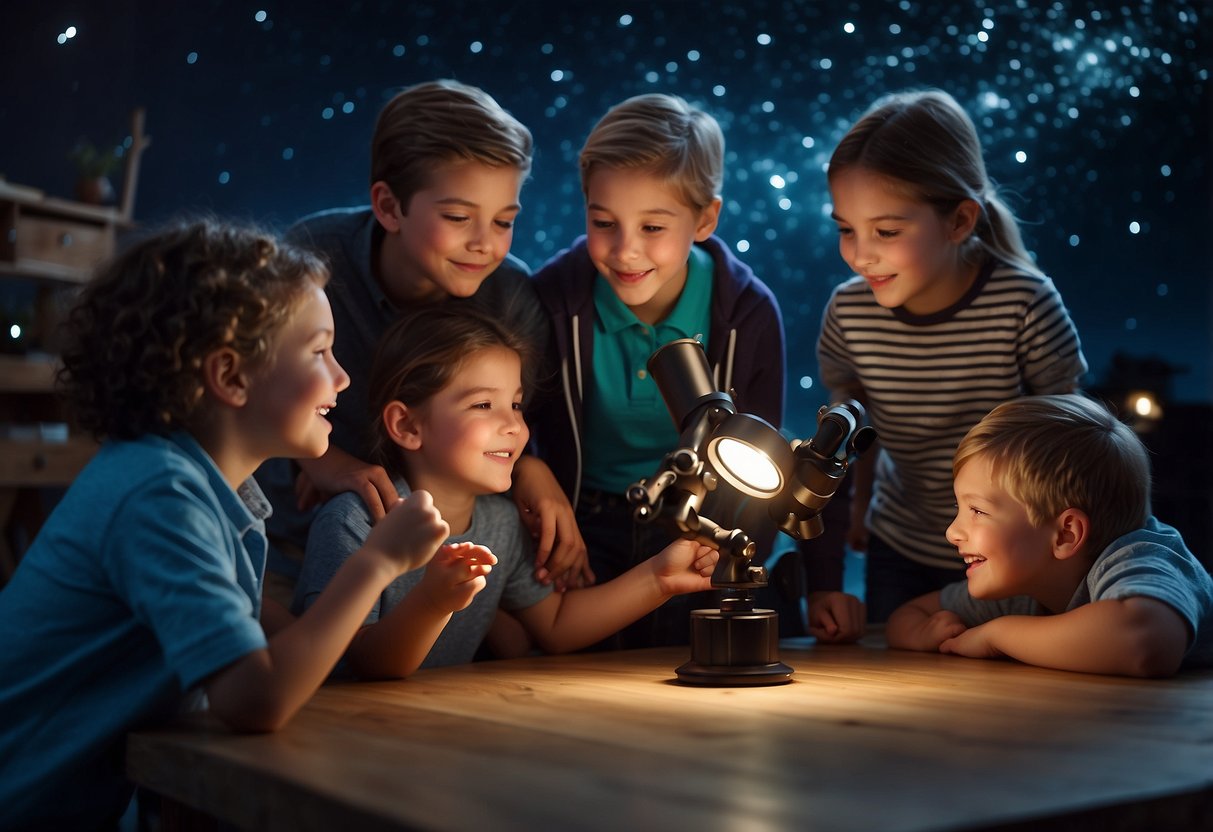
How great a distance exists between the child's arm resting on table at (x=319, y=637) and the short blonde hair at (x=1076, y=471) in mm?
658

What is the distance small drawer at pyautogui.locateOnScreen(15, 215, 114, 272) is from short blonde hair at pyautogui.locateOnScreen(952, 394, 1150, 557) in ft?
9.10

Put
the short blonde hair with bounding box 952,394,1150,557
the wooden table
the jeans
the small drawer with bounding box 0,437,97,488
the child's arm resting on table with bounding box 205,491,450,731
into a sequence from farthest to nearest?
the small drawer with bounding box 0,437,97,488, the jeans, the short blonde hair with bounding box 952,394,1150,557, the child's arm resting on table with bounding box 205,491,450,731, the wooden table

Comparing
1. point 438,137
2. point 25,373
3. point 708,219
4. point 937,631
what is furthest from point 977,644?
point 25,373

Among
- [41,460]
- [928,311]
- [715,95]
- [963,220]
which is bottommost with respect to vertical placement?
[41,460]

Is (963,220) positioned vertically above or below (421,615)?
above

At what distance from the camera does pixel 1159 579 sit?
121 centimetres

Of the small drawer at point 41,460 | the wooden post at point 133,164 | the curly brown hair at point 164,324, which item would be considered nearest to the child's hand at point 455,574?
the curly brown hair at point 164,324

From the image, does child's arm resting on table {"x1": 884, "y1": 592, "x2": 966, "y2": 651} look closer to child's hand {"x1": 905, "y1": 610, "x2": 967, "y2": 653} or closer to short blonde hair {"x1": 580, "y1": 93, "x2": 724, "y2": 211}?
child's hand {"x1": 905, "y1": 610, "x2": 967, "y2": 653}

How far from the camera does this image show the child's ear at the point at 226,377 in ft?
3.50

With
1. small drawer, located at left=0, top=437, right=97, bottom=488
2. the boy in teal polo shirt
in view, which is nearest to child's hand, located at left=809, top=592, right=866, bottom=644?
the boy in teal polo shirt

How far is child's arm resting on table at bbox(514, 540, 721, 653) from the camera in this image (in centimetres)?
142

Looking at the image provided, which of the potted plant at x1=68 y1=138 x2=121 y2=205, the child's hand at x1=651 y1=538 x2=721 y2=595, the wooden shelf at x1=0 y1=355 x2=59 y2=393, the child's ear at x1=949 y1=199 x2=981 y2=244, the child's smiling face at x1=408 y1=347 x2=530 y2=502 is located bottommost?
the child's hand at x1=651 y1=538 x2=721 y2=595

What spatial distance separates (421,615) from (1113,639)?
0.67 m

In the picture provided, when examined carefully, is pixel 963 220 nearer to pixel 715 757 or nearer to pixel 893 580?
pixel 893 580
